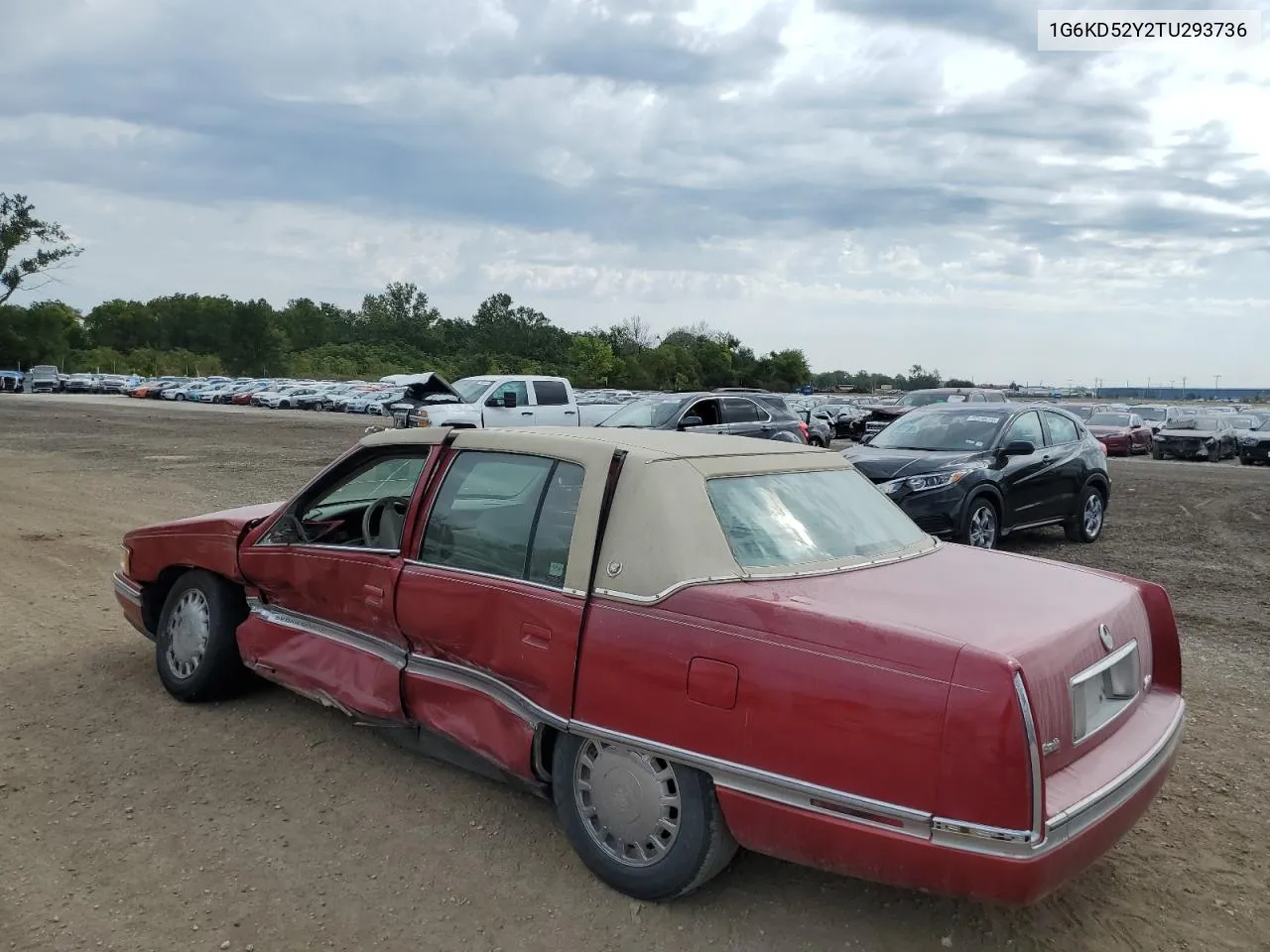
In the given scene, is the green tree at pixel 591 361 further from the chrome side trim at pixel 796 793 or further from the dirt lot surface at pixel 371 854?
the chrome side trim at pixel 796 793

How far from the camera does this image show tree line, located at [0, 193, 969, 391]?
94625 millimetres

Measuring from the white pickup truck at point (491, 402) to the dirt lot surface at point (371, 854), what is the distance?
15152 mm

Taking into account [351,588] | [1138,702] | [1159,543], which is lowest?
[1159,543]

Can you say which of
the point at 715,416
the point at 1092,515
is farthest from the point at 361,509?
the point at 715,416

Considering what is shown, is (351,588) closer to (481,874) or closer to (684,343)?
(481,874)

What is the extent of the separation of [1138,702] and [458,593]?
2471 mm

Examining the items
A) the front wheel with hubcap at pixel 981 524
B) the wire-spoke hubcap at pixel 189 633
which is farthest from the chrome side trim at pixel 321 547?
the front wheel with hubcap at pixel 981 524

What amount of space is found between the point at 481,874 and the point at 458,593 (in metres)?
1.00

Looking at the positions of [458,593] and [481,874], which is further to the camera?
[458,593]

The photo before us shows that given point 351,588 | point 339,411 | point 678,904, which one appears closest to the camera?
point 678,904

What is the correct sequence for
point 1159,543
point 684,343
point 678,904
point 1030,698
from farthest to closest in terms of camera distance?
1. point 684,343
2. point 1159,543
3. point 678,904
4. point 1030,698

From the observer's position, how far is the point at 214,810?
3.79m

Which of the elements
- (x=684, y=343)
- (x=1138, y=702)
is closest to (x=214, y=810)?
(x=1138, y=702)

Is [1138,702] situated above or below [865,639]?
below
